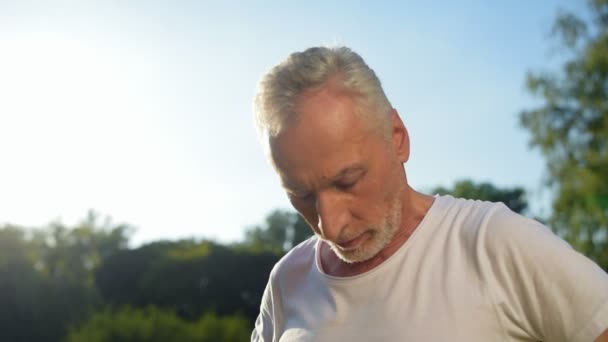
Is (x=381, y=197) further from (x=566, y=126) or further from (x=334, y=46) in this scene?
(x=566, y=126)

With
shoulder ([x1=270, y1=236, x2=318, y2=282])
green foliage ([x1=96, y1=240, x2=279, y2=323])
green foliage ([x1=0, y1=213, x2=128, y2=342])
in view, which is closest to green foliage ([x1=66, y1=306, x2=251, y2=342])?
green foliage ([x1=0, y1=213, x2=128, y2=342])

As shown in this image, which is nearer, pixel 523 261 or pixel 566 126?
pixel 523 261

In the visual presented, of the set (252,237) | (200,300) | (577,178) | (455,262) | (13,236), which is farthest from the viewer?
(252,237)

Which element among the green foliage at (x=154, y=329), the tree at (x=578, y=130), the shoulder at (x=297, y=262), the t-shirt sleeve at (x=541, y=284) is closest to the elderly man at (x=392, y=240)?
the t-shirt sleeve at (x=541, y=284)

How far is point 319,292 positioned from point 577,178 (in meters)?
18.5

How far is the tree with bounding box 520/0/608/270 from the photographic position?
19.6 meters

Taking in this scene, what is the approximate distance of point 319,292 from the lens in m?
2.14

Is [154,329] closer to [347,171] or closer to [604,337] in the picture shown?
[347,171]

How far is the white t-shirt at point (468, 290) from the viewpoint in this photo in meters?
1.74

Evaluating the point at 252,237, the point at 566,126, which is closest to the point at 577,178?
the point at 566,126

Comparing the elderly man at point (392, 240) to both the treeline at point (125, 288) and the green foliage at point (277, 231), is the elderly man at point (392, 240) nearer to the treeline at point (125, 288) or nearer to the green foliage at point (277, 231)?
the treeline at point (125, 288)

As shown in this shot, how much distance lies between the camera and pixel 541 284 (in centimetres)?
176

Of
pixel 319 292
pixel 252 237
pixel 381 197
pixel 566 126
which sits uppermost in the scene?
pixel 381 197

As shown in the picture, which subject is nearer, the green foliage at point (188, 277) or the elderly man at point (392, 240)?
A: the elderly man at point (392, 240)
